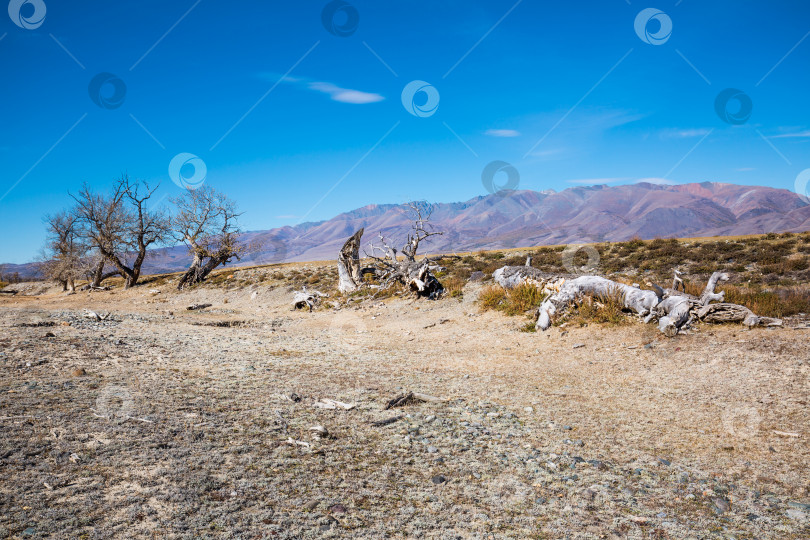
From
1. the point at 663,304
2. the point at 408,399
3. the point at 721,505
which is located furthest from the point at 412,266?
the point at 721,505

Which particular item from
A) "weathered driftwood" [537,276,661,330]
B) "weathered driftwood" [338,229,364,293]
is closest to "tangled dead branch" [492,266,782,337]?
"weathered driftwood" [537,276,661,330]

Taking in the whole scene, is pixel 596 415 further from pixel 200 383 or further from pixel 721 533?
pixel 200 383

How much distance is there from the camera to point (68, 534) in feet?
10.6

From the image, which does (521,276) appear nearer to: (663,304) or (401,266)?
(663,304)

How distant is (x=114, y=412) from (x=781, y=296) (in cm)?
1647

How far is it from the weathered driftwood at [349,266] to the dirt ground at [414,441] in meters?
14.9

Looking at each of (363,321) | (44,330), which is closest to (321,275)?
(363,321)

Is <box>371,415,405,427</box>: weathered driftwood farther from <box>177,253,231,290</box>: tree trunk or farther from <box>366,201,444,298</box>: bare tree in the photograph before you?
<box>177,253,231,290</box>: tree trunk

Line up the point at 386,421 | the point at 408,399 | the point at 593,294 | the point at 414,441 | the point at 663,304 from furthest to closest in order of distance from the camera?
the point at 593,294
the point at 663,304
the point at 408,399
the point at 386,421
the point at 414,441

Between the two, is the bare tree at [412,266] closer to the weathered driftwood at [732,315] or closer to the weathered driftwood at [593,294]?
the weathered driftwood at [593,294]

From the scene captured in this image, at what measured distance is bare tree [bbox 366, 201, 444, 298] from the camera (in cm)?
2030

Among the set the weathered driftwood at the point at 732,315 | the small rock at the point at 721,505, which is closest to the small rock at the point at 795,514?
the small rock at the point at 721,505

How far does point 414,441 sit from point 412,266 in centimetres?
1715

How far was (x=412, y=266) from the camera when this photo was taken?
889 inches
